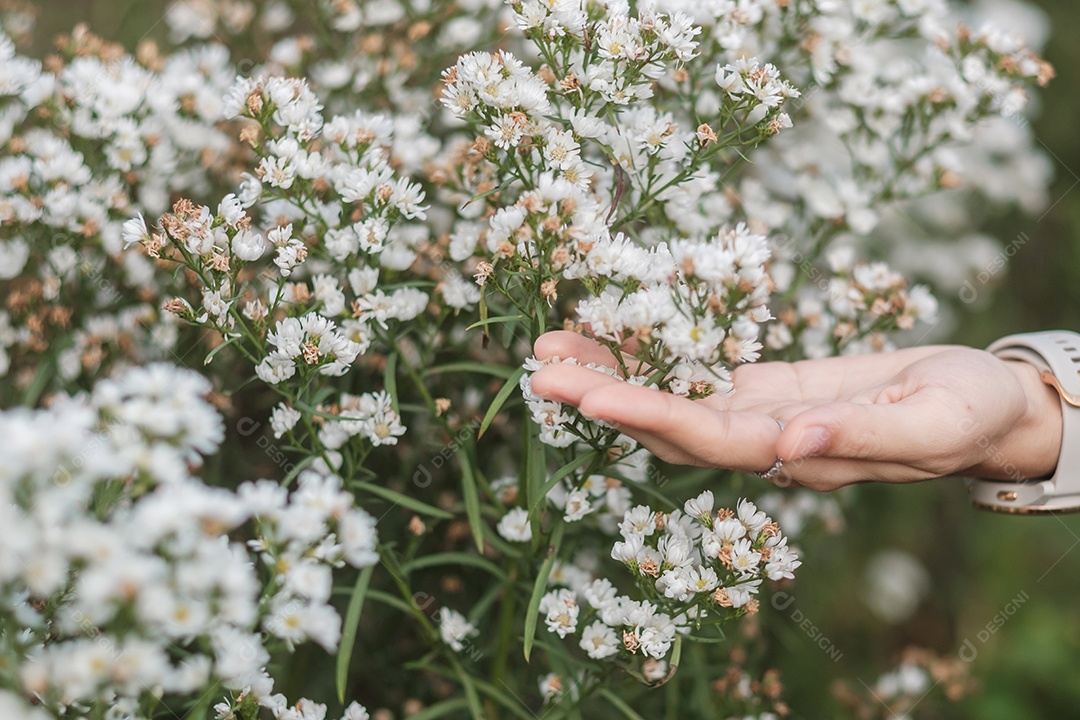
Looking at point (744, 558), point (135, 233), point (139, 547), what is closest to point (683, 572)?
point (744, 558)

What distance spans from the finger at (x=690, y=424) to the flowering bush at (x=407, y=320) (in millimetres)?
73

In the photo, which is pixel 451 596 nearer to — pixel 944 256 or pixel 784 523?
pixel 784 523

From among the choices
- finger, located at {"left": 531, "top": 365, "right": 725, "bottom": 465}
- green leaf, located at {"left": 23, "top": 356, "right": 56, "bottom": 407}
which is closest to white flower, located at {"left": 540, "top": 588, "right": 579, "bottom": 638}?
finger, located at {"left": 531, "top": 365, "right": 725, "bottom": 465}

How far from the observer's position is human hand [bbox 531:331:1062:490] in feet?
4.53

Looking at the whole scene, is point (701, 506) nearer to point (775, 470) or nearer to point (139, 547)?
point (775, 470)

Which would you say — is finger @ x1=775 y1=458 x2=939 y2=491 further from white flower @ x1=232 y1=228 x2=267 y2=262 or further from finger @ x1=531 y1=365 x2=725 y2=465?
white flower @ x1=232 y1=228 x2=267 y2=262

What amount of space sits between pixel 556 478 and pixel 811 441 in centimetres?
42

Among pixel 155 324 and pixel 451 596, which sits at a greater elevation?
pixel 155 324

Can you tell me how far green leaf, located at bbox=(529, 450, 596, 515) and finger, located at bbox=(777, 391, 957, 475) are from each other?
1.07ft

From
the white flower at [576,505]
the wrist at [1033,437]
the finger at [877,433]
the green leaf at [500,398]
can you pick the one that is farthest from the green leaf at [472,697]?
the wrist at [1033,437]

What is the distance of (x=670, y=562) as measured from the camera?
4.83 ft

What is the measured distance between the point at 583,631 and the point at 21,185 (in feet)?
4.78

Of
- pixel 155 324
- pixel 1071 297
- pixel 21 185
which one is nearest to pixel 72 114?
pixel 21 185

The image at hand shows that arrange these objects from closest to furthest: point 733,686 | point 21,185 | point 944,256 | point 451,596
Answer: point 21,185
point 733,686
point 451,596
point 944,256
